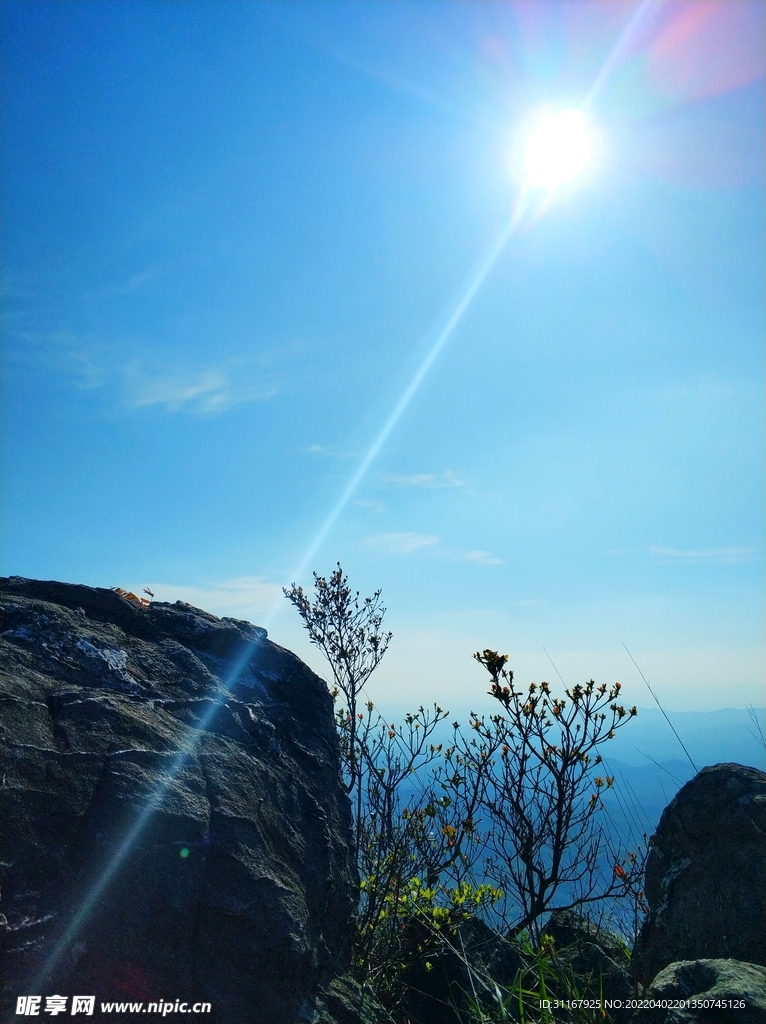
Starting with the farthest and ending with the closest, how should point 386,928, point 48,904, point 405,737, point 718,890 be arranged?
point 405,737 → point 386,928 → point 718,890 → point 48,904

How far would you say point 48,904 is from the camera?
8.05 feet

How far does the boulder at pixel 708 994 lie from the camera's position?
2.76m

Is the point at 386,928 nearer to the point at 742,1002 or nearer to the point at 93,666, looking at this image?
the point at 742,1002

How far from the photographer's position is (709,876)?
4355 millimetres

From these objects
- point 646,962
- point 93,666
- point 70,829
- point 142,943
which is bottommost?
point 646,962

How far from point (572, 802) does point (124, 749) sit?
4211 millimetres

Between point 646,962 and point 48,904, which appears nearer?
point 48,904

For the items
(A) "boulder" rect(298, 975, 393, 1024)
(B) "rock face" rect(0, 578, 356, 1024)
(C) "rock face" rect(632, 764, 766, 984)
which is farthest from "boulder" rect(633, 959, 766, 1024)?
(B) "rock face" rect(0, 578, 356, 1024)

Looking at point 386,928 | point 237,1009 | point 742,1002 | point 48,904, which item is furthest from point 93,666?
point 742,1002

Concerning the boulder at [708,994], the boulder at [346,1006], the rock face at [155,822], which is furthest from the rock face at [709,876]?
the rock face at [155,822]

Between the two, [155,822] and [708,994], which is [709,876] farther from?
[155,822]

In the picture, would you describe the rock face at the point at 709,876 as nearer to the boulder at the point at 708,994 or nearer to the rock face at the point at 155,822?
the boulder at the point at 708,994

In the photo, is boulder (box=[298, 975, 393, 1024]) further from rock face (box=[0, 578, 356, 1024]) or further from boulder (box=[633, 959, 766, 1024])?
boulder (box=[633, 959, 766, 1024])

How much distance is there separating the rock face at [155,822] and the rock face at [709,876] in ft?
7.45
